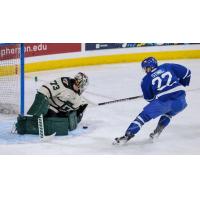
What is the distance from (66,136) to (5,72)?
0.42 meters

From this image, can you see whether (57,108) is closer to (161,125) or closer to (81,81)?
(81,81)

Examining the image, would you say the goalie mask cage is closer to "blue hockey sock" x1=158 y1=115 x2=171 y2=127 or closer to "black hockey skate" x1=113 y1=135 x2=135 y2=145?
"black hockey skate" x1=113 y1=135 x2=135 y2=145

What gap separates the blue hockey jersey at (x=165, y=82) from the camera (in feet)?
10.3

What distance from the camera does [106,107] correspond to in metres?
3.18

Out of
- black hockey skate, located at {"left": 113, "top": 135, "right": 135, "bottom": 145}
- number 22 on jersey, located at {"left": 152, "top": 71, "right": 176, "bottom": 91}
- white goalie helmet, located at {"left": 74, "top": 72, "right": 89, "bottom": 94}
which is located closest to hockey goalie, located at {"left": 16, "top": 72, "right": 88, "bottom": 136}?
white goalie helmet, located at {"left": 74, "top": 72, "right": 89, "bottom": 94}

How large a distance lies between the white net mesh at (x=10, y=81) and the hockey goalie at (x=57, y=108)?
73 mm

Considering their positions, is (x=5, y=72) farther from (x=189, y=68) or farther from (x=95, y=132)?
(x=189, y=68)

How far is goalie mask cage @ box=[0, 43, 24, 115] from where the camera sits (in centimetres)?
311

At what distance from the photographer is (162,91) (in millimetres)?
3145

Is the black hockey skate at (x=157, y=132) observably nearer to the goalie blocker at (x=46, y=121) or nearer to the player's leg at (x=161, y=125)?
the player's leg at (x=161, y=125)

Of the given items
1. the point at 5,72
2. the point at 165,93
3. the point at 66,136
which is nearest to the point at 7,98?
the point at 5,72

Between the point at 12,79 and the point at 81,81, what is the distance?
325 millimetres

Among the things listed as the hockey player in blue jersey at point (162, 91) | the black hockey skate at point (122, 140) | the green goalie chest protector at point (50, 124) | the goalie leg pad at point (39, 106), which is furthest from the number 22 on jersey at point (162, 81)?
the goalie leg pad at point (39, 106)
